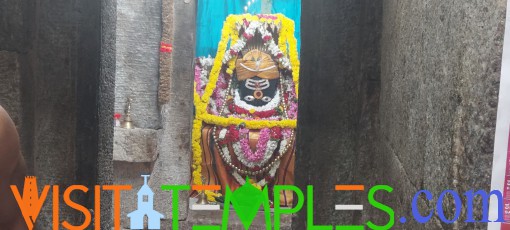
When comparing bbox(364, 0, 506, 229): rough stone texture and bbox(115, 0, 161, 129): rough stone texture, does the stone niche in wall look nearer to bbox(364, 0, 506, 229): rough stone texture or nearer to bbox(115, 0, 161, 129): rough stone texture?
bbox(115, 0, 161, 129): rough stone texture

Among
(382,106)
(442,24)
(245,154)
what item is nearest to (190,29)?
(245,154)

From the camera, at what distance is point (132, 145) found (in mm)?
4117

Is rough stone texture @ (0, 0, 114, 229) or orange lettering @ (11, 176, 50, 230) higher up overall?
rough stone texture @ (0, 0, 114, 229)

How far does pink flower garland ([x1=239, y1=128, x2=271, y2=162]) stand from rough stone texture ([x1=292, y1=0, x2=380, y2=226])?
342 cm

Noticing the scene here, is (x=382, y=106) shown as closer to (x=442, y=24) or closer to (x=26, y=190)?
(x=442, y=24)

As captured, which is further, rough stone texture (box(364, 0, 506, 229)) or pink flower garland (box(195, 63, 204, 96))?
pink flower garland (box(195, 63, 204, 96))

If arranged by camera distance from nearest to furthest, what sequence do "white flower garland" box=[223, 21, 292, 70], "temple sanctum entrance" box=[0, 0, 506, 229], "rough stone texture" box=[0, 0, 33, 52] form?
1. "temple sanctum entrance" box=[0, 0, 506, 229]
2. "rough stone texture" box=[0, 0, 33, 52]
3. "white flower garland" box=[223, 21, 292, 70]

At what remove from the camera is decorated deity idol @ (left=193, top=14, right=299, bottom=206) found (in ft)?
18.1

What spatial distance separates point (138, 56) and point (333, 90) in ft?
9.03

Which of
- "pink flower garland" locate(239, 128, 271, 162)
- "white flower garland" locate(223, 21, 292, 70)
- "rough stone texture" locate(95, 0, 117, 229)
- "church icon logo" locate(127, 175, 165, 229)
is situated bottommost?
"pink flower garland" locate(239, 128, 271, 162)

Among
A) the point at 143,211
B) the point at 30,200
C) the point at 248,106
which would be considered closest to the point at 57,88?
the point at 30,200

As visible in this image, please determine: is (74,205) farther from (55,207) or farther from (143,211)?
(143,211)

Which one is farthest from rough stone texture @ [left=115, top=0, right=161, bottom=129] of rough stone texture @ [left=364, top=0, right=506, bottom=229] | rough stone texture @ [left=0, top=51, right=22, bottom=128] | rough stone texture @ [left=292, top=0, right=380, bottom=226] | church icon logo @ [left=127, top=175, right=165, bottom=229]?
rough stone texture @ [left=364, top=0, right=506, bottom=229]

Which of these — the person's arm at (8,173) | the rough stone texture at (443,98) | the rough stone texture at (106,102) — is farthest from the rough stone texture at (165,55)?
the rough stone texture at (443,98)
